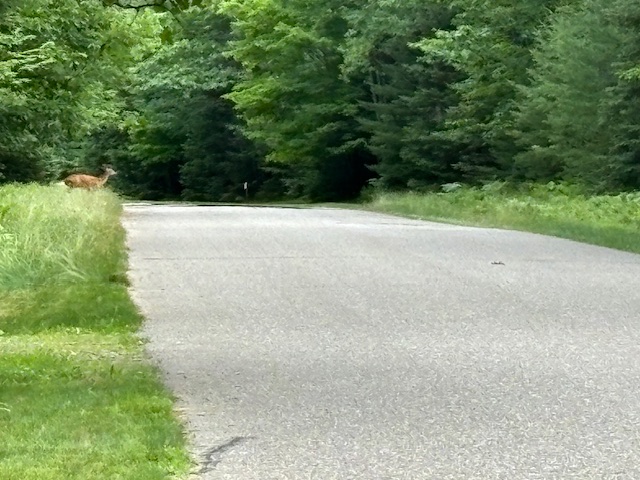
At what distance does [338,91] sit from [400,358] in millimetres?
38048

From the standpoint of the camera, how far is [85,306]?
11031 mm

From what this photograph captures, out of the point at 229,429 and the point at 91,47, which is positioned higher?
the point at 91,47

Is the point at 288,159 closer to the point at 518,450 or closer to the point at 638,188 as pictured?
the point at 638,188

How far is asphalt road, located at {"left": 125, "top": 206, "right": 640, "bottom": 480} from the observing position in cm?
604

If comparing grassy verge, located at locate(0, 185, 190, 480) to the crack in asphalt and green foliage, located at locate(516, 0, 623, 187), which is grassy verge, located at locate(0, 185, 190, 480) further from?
green foliage, located at locate(516, 0, 623, 187)

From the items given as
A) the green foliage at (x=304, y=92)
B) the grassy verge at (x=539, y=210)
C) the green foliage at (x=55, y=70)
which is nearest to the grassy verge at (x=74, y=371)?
the grassy verge at (x=539, y=210)

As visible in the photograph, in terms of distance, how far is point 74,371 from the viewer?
8.08 metres

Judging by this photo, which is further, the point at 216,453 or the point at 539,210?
the point at 539,210

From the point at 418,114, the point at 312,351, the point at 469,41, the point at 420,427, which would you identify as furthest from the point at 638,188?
the point at 420,427

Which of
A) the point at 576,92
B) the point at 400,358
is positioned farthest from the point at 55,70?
the point at 400,358

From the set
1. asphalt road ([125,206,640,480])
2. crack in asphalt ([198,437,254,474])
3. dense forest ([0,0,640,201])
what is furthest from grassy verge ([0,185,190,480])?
dense forest ([0,0,640,201])

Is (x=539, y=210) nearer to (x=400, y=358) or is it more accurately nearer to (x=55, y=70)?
(x=55, y=70)

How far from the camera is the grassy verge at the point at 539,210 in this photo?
2055cm

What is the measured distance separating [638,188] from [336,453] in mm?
24037
